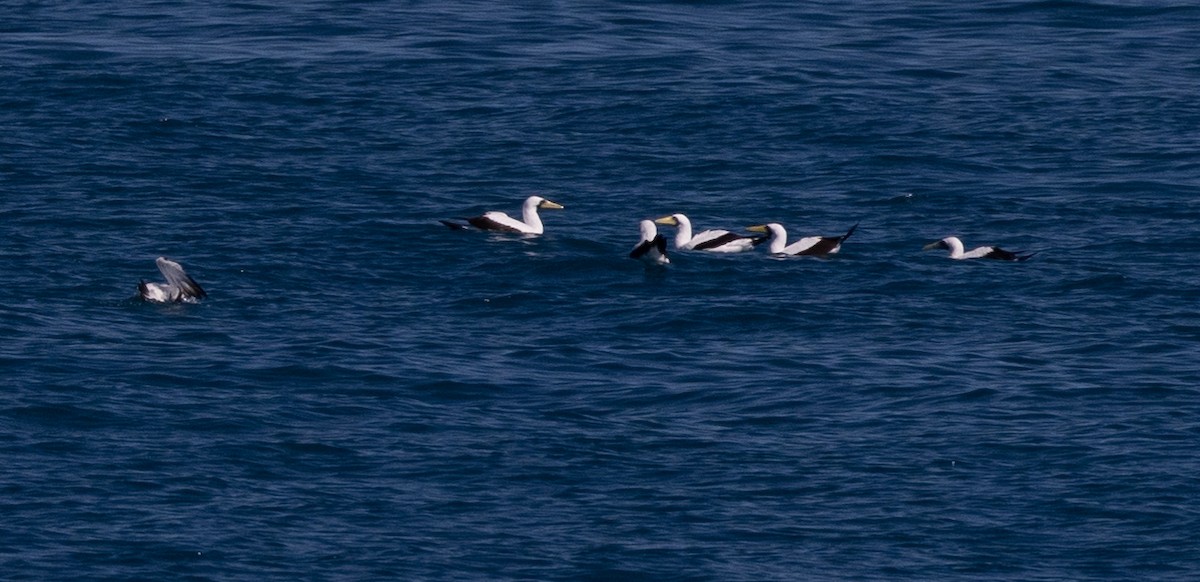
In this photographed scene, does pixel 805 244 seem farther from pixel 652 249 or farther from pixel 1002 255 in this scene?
pixel 1002 255

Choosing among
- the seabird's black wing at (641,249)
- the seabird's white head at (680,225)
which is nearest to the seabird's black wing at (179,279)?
the seabird's black wing at (641,249)

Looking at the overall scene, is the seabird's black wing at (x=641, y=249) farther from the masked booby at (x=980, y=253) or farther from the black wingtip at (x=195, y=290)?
the black wingtip at (x=195, y=290)

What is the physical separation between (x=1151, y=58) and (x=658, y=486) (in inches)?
1057

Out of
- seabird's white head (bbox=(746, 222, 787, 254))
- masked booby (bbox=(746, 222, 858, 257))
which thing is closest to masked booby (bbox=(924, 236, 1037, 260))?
masked booby (bbox=(746, 222, 858, 257))

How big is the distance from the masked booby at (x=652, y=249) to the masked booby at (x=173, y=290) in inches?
261

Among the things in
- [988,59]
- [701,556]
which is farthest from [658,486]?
[988,59]

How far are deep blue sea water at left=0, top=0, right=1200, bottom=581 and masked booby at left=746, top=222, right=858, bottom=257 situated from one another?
228mm

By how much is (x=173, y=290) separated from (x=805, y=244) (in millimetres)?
9521

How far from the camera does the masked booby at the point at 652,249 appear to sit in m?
33.0

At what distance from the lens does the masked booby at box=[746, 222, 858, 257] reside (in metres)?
33.7

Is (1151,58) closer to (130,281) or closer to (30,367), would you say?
(130,281)

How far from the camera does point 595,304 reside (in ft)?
103

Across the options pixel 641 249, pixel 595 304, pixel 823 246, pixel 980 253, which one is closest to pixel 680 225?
pixel 641 249

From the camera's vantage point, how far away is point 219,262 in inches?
1294
